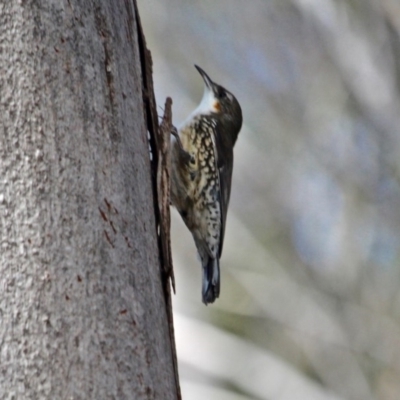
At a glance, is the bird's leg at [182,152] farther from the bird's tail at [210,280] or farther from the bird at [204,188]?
the bird's tail at [210,280]

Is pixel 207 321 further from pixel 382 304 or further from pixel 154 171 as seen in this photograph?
pixel 154 171

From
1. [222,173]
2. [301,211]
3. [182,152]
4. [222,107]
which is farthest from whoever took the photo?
[301,211]

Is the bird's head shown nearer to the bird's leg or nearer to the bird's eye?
the bird's eye

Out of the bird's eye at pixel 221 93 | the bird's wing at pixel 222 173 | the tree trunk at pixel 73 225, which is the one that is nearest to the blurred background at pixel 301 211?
the bird's eye at pixel 221 93

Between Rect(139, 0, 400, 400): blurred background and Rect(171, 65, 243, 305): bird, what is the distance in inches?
135

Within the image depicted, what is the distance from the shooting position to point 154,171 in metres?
1.99

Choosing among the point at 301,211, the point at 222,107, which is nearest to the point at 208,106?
the point at 222,107

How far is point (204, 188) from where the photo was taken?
373cm

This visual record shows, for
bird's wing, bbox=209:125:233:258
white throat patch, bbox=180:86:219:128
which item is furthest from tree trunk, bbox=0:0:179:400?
white throat patch, bbox=180:86:219:128

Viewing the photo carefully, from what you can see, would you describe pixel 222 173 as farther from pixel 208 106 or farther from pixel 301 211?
pixel 301 211

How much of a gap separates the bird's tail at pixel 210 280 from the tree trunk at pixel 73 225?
5.98 feet

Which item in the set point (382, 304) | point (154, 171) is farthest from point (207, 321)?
point (154, 171)

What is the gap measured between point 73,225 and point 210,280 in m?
2.10

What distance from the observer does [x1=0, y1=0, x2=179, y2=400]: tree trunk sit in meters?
1.53
